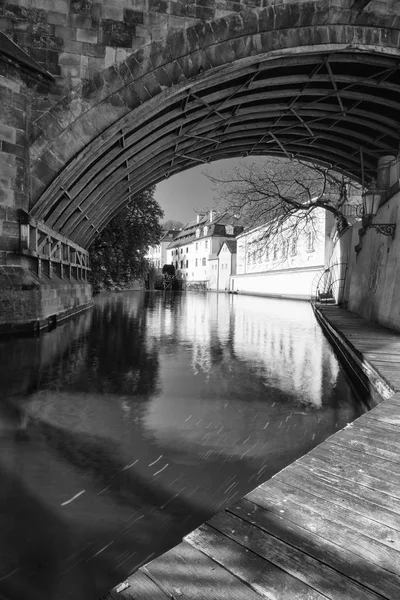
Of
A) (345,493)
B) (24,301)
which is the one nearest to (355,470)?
(345,493)

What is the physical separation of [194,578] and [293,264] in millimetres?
32311

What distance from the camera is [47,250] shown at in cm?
1116

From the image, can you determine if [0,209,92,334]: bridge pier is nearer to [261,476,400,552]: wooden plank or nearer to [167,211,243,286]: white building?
[261,476,400,552]: wooden plank

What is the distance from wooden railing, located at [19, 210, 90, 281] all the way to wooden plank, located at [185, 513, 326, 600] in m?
8.10

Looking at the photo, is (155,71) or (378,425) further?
(155,71)

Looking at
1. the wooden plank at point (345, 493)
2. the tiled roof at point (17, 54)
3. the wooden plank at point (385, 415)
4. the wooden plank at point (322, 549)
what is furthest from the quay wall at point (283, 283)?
the wooden plank at point (322, 549)

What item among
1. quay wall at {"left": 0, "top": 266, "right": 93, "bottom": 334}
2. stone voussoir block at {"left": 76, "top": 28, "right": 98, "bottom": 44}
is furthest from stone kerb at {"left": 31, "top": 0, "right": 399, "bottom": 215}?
quay wall at {"left": 0, "top": 266, "right": 93, "bottom": 334}

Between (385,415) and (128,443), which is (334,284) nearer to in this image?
(385,415)

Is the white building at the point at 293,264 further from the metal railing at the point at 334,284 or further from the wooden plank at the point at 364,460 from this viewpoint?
the wooden plank at the point at 364,460

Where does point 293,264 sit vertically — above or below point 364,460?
above

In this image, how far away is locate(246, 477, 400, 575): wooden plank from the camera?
1.56 meters

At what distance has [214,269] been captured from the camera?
59.5 m

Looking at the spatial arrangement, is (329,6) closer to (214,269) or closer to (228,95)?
(228,95)

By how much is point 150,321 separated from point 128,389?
A: 325 inches
